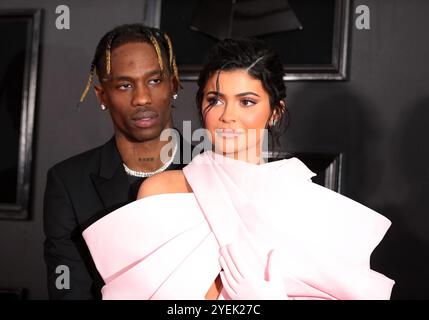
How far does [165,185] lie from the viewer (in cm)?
149

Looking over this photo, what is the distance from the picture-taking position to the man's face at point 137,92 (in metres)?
1.82

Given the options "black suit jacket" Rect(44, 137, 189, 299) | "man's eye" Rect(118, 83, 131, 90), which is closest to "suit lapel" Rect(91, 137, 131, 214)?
"black suit jacket" Rect(44, 137, 189, 299)

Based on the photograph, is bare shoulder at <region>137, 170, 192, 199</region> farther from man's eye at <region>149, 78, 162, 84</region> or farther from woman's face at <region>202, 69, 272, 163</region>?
man's eye at <region>149, 78, 162, 84</region>

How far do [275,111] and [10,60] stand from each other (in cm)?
118

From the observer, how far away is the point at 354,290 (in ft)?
4.58

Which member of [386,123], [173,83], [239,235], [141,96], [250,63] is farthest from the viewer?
[386,123]

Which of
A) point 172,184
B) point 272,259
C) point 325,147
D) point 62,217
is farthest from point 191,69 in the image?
point 272,259

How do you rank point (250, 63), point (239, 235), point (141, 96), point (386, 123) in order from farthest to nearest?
point (386, 123)
point (141, 96)
point (250, 63)
point (239, 235)

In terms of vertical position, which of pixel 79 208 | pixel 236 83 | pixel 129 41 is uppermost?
pixel 129 41

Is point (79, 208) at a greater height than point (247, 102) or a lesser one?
lesser

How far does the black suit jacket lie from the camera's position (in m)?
1.80

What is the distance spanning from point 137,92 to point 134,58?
0.09 m

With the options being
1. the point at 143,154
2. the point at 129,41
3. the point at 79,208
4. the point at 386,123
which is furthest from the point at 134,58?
the point at 386,123

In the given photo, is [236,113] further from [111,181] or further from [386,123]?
[386,123]
